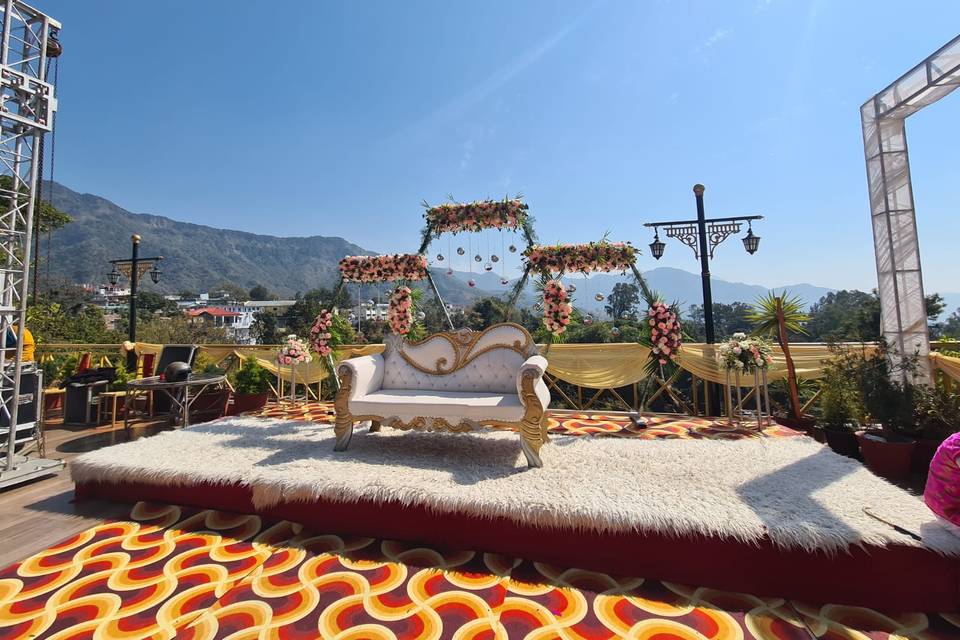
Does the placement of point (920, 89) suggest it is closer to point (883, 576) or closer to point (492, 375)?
point (883, 576)

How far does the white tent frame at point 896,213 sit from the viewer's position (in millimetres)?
4086

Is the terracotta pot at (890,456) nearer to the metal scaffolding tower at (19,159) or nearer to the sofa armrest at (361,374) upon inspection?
the sofa armrest at (361,374)

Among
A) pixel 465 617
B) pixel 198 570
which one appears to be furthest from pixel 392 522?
pixel 198 570

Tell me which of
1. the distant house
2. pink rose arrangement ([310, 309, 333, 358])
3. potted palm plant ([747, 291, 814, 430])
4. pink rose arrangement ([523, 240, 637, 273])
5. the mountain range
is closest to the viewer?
potted palm plant ([747, 291, 814, 430])

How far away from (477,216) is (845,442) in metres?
4.75

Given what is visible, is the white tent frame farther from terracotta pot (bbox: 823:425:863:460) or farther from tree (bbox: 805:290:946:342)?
terracotta pot (bbox: 823:425:863:460)

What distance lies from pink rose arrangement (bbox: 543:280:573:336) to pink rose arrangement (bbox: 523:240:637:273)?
17.6 inches

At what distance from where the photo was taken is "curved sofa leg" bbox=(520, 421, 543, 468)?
2.93 m

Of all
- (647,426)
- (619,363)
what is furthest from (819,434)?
(619,363)

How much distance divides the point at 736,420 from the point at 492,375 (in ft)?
10.7

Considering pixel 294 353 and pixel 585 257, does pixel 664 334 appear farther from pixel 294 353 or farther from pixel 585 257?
pixel 294 353

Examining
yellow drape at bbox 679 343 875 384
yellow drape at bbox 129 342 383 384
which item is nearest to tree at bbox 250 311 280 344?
yellow drape at bbox 129 342 383 384

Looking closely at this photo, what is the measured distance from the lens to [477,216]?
5523mm

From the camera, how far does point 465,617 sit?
171cm
